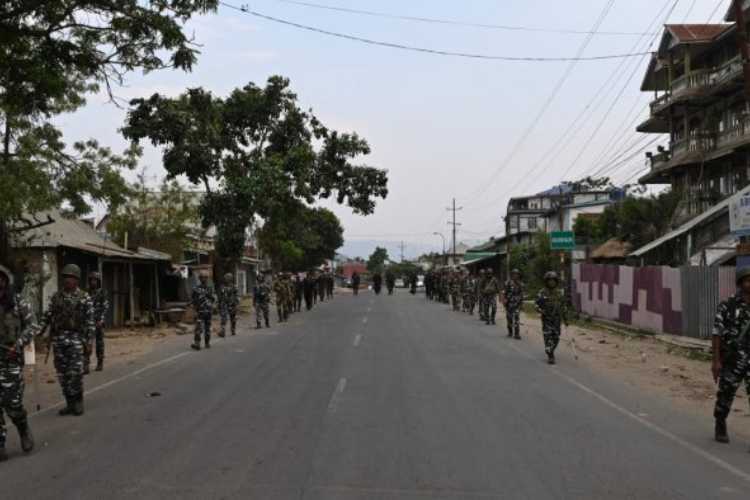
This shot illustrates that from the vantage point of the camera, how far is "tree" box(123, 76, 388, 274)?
28.1 m

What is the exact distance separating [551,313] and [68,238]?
17.1 metres

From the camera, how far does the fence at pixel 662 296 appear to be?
19.1 m

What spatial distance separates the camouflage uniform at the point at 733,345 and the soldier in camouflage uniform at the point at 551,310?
7.02 m

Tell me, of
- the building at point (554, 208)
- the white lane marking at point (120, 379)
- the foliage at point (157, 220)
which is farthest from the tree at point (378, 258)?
the white lane marking at point (120, 379)

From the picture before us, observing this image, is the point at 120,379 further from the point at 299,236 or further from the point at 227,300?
the point at 299,236

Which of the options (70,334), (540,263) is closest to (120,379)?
(70,334)

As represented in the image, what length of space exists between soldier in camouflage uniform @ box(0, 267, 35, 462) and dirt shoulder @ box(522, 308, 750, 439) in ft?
23.9

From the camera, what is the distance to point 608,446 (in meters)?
7.57

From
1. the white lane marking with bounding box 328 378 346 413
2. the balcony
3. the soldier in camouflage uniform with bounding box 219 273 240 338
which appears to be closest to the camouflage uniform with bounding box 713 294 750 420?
the white lane marking with bounding box 328 378 346 413

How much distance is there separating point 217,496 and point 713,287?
1624 cm

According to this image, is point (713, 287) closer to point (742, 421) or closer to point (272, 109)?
point (742, 421)

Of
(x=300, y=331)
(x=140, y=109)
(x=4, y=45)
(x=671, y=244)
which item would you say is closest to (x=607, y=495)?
(x=4, y=45)

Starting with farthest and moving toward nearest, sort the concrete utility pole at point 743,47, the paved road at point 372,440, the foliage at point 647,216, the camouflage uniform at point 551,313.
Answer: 1. the foliage at point 647,216
2. the camouflage uniform at point 551,313
3. the concrete utility pole at point 743,47
4. the paved road at point 372,440

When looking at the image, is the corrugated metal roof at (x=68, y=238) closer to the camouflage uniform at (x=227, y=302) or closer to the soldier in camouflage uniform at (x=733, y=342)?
the camouflage uniform at (x=227, y=302)
